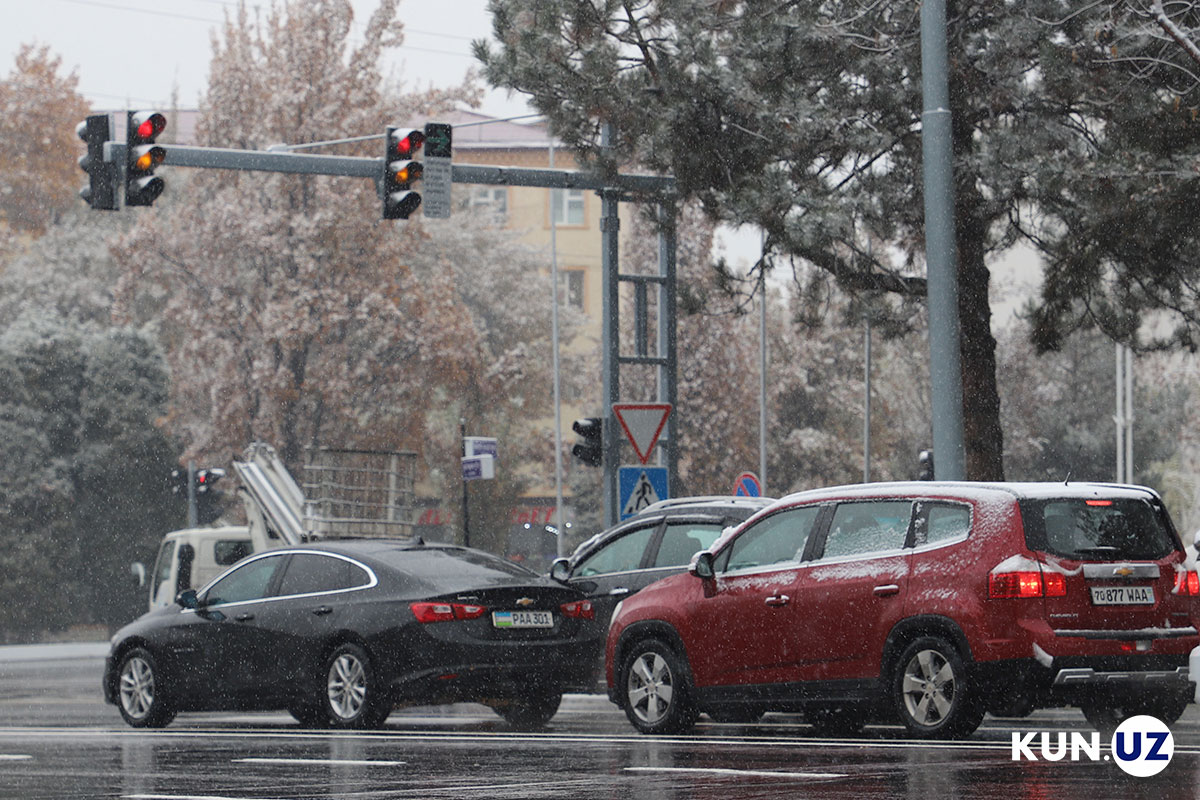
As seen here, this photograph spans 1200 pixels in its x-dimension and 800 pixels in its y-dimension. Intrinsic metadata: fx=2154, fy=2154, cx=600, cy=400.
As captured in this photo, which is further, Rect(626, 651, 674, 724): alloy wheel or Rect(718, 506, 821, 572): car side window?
Rect(626, 651, 674, 724): alloy wheel

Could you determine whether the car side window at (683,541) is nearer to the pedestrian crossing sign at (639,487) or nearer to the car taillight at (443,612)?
the car taillight at (443,612)

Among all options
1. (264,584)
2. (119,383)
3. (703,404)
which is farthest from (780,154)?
(703,404)

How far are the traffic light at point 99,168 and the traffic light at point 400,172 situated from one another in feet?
8.39

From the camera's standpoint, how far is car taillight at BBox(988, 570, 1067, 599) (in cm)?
1198

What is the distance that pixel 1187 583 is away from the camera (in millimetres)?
12688

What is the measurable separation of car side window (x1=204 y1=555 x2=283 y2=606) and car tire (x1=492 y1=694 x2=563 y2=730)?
200 centimetres

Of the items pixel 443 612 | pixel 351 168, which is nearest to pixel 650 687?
pixel 443 612

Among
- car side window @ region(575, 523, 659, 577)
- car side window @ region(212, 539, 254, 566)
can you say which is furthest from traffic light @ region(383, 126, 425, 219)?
car side window @ region(212, 539, 254, 566)

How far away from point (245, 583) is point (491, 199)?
174 ft

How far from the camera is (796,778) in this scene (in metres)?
10.0

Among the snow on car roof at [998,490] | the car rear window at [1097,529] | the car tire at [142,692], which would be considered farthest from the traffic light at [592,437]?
the car rear window at [1097,529]

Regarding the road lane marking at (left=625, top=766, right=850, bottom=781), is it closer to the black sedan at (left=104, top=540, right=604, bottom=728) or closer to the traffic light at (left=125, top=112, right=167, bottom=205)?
the black sedan at (left=104, top=540, right=604, bottom=728)

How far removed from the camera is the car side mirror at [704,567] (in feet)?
45.4

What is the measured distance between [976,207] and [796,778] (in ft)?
36.4
